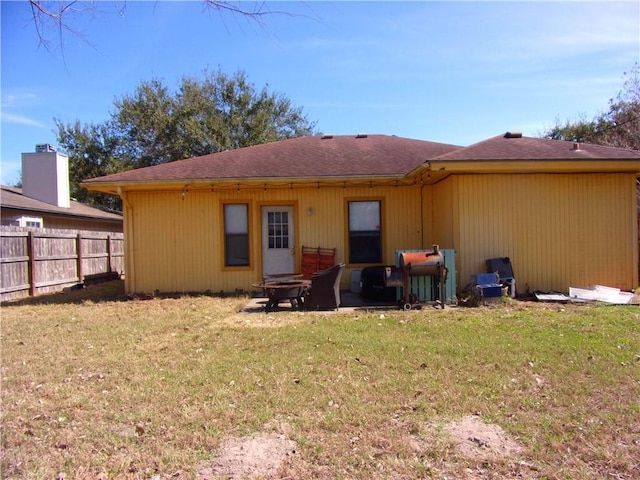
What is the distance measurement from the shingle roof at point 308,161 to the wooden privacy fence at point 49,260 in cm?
281

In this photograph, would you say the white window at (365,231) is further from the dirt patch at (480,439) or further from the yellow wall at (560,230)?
the dirt patch at (480,439)

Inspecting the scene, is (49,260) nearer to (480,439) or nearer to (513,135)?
(513,135)

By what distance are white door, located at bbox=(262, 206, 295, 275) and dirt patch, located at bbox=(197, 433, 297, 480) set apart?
7.87 meters

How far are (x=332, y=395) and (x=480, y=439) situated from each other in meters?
1.32

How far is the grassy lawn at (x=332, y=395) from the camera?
10.0 feet

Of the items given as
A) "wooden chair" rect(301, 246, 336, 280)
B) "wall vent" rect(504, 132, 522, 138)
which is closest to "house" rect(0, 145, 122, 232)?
"wooden chair" rect(301, 246, 336, 280)

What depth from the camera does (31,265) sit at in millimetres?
11992

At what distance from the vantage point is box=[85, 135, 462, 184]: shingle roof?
10664 mm

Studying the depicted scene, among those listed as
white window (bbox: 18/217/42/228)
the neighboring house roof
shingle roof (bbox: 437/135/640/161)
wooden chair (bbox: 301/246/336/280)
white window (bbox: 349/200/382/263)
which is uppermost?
shingle roof (bbox: 437/135/640/161)

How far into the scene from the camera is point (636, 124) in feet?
75.7

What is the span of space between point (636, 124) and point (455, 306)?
68.5 ft

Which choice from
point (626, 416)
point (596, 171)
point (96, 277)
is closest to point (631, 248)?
point (596, 171)

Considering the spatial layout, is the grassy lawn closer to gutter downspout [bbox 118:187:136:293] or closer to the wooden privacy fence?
gutter downspout [bbox 118:187:136:293]

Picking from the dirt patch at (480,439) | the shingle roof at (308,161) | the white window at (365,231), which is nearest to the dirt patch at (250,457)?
the dirt patch at (480,439)
